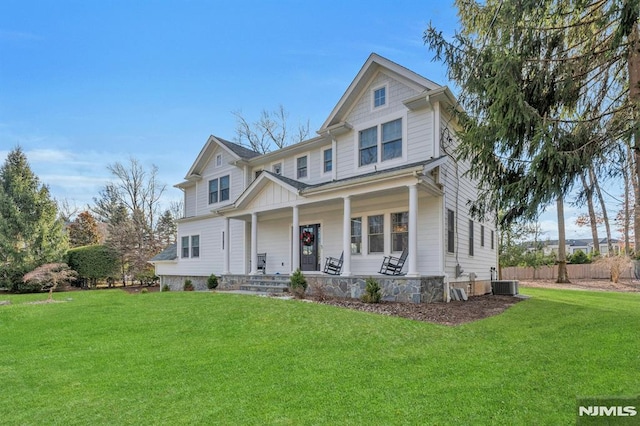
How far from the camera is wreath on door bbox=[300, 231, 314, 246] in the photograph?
46.6ft

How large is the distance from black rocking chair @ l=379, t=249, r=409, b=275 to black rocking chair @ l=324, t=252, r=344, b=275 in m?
1.60

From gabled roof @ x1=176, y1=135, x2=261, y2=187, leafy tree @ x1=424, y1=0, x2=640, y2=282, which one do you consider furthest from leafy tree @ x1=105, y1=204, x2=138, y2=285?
leafy tree @ x1=424, y1=0, x2=640, y2=282

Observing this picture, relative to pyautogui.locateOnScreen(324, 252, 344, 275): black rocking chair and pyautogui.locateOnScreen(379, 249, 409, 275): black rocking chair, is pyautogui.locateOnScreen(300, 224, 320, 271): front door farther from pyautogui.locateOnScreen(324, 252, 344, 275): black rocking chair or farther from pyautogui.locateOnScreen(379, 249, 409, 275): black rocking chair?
pyautogui.locateOnScreen(379, 249, 409, 275): black rocking chair

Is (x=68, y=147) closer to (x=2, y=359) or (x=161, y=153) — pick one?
(x=161, y=153)

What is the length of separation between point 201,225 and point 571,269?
25860mm

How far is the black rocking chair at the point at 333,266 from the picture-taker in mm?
12586

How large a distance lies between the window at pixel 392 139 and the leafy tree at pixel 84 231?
102ft

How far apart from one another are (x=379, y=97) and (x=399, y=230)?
4514mm

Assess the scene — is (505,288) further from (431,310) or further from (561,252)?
(561,252)

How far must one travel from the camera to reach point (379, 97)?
1239 cm

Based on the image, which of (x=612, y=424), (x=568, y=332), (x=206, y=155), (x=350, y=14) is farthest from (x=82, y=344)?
(x=206, y=155)

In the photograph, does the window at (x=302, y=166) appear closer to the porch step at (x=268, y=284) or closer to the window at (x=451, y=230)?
→ the porch step at (x=268, y=284)

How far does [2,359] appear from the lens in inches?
211

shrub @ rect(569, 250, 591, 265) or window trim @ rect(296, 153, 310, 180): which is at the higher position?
window trim @ rect(296, 153, 310, 180)
